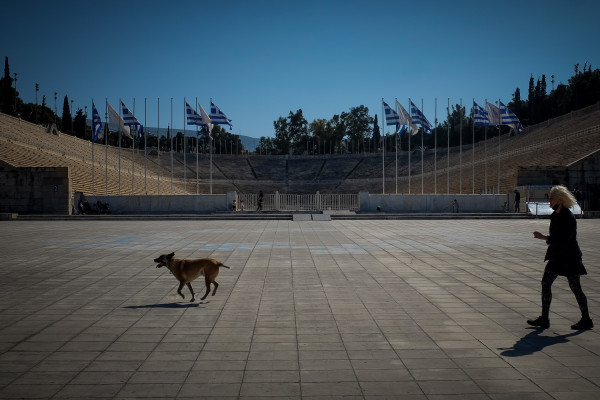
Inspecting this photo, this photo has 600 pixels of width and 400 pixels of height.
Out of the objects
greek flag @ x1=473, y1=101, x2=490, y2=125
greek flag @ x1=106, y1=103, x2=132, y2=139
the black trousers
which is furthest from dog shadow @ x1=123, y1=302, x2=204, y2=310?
greek flag @ x1=473, y1=101, x2=490, y2=125

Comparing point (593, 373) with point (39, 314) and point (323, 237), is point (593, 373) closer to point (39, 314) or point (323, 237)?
point (39, 314)

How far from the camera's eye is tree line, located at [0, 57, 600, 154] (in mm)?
76831

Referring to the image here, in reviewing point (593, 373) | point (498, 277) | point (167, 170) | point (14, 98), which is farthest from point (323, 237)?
point (14, 98)

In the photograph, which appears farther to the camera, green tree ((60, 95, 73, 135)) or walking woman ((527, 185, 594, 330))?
green tree ((60, 95, 73, 135))

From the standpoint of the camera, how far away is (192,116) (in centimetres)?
3600

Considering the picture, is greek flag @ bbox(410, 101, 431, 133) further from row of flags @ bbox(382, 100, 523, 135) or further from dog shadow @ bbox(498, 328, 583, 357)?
dog shadow @ bbox(498, 328, 583, 357)

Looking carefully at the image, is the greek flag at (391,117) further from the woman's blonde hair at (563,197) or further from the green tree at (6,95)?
the green tree at (6,95)

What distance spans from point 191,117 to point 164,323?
3134 cm

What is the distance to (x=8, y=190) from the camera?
33.6 metres

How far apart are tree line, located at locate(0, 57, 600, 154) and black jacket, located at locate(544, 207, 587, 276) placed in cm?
5851

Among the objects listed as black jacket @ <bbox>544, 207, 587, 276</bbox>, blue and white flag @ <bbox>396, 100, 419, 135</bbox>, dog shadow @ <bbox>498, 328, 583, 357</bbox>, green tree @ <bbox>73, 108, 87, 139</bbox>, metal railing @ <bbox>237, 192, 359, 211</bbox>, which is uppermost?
green tree @ <bbox>73, 108, 87, 139</bbox>

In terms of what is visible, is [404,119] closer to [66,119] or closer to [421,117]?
[421,117]

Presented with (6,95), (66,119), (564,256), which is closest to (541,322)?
(564,256)

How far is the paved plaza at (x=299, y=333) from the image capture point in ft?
13.8
